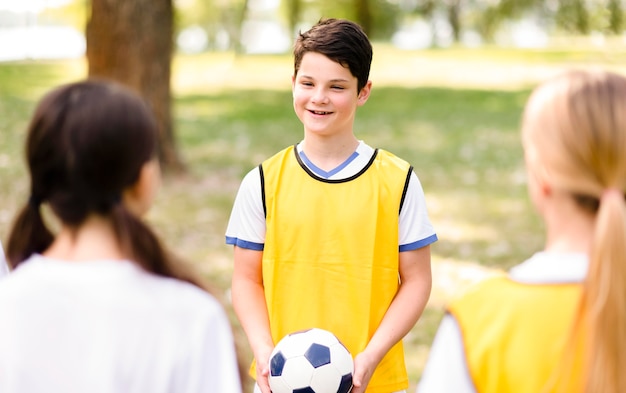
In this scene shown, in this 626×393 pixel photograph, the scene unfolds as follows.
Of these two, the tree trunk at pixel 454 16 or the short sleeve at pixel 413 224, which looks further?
the tree trunk at pixel 454 16

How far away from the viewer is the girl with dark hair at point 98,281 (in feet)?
5.80

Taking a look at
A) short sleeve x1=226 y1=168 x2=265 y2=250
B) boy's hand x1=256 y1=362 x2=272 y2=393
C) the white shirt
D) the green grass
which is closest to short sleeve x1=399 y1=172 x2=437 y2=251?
short sleeve x1=226 y1=168 x2=265 y2=250

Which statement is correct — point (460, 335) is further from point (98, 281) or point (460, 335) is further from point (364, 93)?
point (364, 93)

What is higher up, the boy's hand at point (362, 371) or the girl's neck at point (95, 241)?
the girl's neck at point (95, 241)

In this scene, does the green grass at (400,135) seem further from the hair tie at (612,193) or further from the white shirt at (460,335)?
the hair tie at (612,193)

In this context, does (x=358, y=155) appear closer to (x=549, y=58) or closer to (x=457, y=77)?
(x=457, y=77)

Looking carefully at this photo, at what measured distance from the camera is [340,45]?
8.98 ft

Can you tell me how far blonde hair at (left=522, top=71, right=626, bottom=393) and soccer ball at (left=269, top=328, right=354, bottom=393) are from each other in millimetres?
965

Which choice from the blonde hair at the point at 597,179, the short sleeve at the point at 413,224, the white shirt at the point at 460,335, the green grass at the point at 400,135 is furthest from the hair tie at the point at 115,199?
the green grass at the point at 400,135

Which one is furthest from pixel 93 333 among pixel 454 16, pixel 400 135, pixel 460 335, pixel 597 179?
pixel 454 16

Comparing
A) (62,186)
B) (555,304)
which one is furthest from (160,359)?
(555,304)

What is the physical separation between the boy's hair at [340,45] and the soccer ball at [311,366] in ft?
2.64

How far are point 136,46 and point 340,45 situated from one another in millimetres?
6947

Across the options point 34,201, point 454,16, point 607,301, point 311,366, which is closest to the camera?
point 607,301
